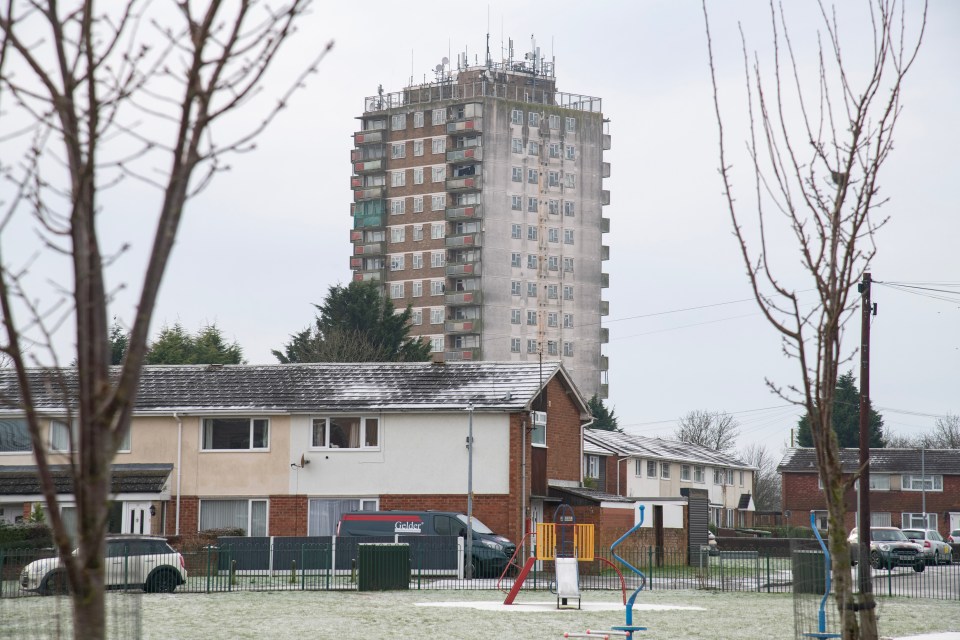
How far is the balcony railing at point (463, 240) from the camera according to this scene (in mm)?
120938

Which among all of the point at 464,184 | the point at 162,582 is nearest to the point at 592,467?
the point at 162,582

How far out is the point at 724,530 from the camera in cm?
7250

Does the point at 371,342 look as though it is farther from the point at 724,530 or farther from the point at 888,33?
the point at 888,33

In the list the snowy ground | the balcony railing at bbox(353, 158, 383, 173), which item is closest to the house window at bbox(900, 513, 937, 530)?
the snowy ground

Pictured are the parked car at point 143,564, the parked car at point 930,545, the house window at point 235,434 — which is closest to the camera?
the parked car at point 143,564

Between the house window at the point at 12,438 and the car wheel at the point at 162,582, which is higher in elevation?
the house window at the point at 12,438

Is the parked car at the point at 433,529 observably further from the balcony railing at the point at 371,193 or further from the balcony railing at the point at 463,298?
the balcony railing at the point at 371,193

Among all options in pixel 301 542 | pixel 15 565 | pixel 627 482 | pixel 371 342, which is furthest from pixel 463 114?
pixel 15 565

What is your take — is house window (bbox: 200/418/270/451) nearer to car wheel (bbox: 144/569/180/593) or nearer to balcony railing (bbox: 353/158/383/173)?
car wheel (bbox: 144/569/180/593)

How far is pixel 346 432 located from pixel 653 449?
36.2m

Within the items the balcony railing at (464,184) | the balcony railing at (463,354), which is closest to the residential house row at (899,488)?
the balcony railing at (463,354)

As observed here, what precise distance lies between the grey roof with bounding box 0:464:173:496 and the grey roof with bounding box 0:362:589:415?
81.7 inches

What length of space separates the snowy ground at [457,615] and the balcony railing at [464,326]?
8981cm

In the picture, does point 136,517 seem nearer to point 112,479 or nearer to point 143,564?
point 112,479
